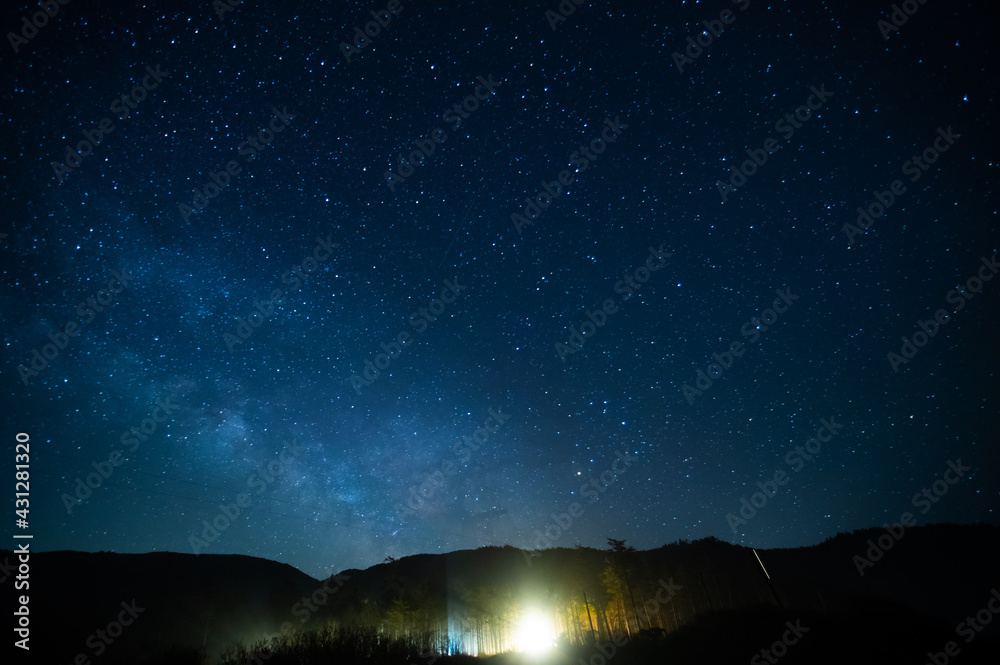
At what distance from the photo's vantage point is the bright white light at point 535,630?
4547cm

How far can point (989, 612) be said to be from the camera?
198 feet

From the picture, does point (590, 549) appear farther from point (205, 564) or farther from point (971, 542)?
point (971, 542)

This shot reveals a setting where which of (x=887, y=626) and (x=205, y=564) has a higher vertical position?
(x=205, y=564)

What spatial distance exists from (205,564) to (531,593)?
51882 mm

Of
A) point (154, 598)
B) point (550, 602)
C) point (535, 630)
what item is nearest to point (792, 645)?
point (550, 602)

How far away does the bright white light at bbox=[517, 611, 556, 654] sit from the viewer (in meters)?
45.5

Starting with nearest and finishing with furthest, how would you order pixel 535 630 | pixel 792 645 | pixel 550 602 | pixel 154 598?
pixel 792 645 → pixel 154 598 → pixel 535 630 → pixel 550 602

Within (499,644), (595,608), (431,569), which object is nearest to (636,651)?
(595,608)

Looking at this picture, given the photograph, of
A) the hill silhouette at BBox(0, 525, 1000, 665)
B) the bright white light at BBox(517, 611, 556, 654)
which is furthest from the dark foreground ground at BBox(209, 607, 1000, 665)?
the bright white light at BBox(517, 611, 556, 654)

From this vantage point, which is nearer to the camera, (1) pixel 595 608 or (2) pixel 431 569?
(1) pixel 595 608

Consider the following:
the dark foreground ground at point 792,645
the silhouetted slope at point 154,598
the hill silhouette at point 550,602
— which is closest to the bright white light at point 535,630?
the hill silhouette at point 550,602

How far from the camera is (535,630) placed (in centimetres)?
4628

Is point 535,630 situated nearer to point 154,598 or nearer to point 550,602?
point 550,602

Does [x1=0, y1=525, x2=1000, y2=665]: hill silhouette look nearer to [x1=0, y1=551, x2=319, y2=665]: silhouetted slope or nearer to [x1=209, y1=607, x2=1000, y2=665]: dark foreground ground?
[x1=209, y1=607, x2=1000, y2=665]: dark foreground ground
